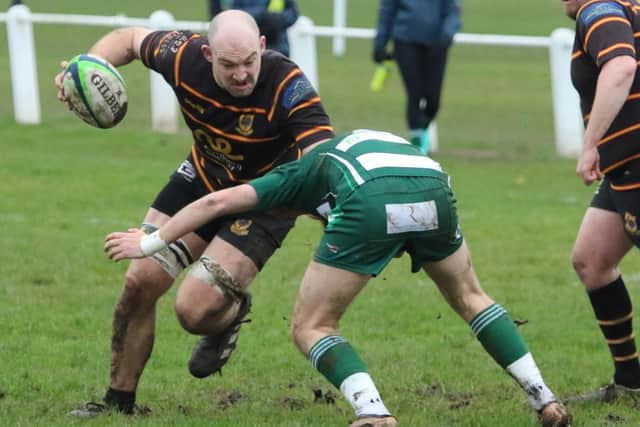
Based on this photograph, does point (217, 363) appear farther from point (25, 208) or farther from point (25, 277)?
point (25, 208)

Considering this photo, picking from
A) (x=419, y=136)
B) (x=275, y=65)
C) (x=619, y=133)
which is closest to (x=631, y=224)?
(x=619, y=133)

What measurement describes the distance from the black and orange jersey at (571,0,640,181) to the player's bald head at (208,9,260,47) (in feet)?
4.70

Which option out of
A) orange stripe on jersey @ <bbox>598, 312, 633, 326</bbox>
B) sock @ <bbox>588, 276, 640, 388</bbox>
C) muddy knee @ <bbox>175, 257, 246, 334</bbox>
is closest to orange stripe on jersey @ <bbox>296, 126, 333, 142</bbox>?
muddy knee @ <bbox>175, 257, 246, 334</bbox>

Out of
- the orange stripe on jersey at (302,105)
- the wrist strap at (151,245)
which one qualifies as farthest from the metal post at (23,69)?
the wrist strap at (151,245)

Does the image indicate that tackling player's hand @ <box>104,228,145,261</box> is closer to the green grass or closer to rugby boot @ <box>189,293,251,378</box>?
the green grass

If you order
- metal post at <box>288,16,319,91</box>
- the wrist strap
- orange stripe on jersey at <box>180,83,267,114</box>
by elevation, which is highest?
orange stripe on jersey at <box>180,83,267,114</box>

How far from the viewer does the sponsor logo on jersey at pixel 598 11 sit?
19.8 feet

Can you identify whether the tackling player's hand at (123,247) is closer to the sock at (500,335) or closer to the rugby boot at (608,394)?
the sock at (500,335)

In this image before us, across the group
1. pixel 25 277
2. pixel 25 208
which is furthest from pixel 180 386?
pixel 25 208

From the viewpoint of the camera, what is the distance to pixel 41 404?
263 inches

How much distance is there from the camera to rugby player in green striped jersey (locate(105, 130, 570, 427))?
557cm

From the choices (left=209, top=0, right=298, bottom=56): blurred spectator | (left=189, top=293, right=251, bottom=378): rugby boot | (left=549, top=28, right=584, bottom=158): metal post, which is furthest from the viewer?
(left=549, top=28, right=584, bottom=158): metal post

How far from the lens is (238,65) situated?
242 inches

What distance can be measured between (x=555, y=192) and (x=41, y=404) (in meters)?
7.61
